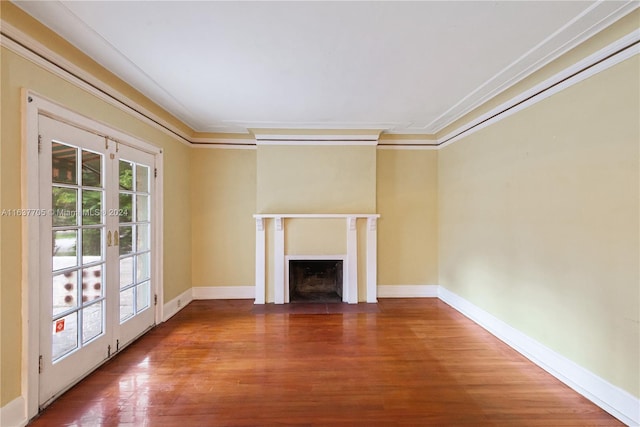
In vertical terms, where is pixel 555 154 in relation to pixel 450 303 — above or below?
above

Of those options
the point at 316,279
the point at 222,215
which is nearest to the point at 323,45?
the point at 222,215

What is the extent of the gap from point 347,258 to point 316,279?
0.67 m

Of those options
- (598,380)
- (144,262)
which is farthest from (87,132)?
(598,380)

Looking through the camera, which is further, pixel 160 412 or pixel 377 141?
pixel 377 141

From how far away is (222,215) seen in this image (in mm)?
3936

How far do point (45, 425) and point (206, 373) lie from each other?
36.3 inches

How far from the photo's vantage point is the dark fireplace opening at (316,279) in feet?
13.0

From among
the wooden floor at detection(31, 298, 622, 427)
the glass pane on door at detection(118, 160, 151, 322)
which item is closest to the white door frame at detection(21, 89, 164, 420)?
the wooden floor at detection(31, 298, 622, 427)

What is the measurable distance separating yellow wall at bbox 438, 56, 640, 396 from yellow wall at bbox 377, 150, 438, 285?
3.13 ft

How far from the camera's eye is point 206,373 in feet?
7.04

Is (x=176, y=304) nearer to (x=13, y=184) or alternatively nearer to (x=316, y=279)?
(x=316, y=279)

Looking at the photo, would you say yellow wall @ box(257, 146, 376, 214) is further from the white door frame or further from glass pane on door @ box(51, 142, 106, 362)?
the white door frame

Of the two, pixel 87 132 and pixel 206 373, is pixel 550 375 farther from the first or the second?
pixel 87 132

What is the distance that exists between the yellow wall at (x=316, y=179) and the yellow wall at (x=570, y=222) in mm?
1407
